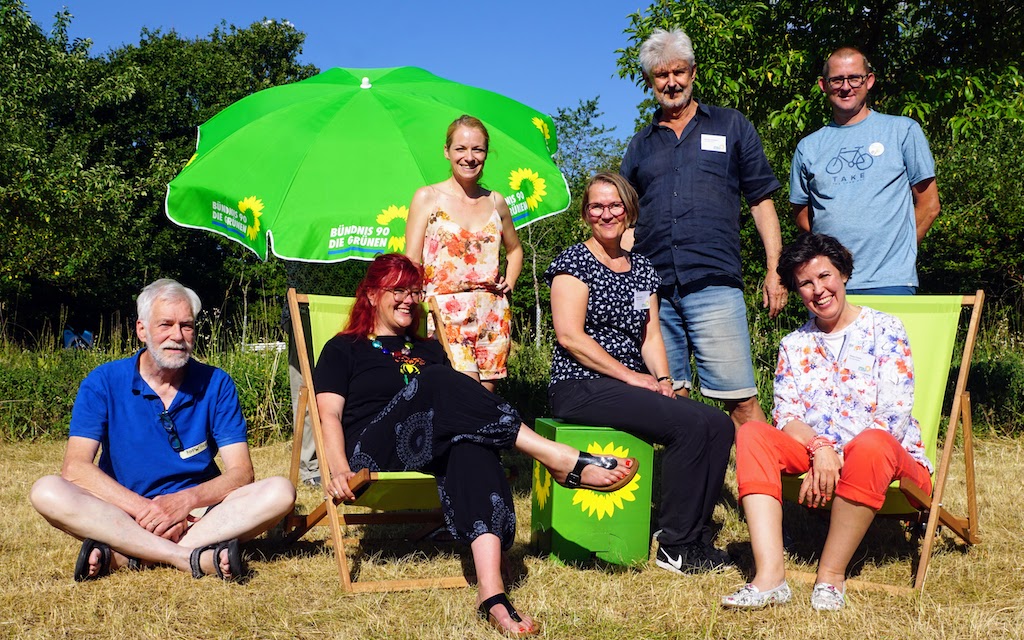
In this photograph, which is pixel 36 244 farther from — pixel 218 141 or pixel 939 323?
pixel 939 323

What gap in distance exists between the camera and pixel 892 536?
426 cm

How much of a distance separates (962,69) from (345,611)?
18.5ft

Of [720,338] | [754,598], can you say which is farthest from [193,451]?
[720,338]

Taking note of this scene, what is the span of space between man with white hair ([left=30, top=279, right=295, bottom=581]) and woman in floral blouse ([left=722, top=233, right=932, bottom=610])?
1.88 meters

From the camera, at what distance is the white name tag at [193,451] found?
3.66 meters

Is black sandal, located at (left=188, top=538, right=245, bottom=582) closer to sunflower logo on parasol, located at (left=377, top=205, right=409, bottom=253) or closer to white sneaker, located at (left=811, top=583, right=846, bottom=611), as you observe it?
sunflower logo on parasol, located at (left=377, top=205, right=409, bottom=253)

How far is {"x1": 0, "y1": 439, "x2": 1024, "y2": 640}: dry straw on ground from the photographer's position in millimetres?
2986

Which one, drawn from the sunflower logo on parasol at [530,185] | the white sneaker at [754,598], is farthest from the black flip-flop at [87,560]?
the sunflower logo on parasol at [530,185]

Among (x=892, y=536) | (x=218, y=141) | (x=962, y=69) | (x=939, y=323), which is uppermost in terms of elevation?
(x=962, y=69)

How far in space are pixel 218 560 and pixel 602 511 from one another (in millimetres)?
1543

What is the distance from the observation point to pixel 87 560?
343 cm

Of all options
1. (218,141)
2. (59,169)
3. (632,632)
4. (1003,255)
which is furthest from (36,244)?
(1003,255)

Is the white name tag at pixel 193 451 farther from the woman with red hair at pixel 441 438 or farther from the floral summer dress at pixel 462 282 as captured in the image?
the floral summer dress at pixel 462 282

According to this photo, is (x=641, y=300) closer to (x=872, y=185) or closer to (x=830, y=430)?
(x=830, y=430)
